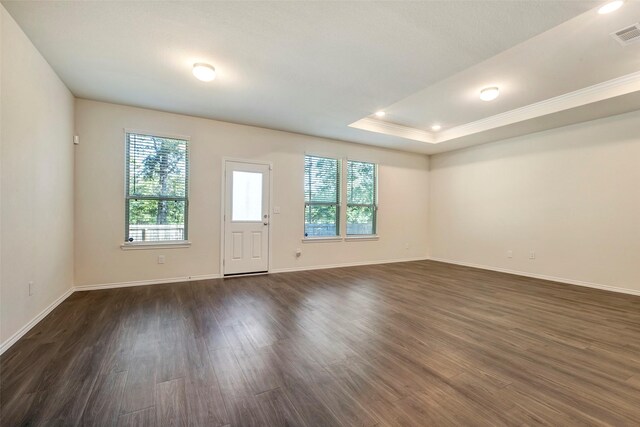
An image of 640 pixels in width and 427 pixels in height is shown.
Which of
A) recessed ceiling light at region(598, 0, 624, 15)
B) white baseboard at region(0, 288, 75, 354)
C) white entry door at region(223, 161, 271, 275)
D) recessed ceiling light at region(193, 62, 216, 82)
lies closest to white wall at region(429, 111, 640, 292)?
recessed ceiling light at region(598, 0, 624, 15)

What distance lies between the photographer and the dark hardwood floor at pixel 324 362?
1595 mm

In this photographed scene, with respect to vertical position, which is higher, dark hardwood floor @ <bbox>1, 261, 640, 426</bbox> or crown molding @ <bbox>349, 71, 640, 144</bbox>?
crown molding @ <bbox>349, 71, 640, 144</bbox>

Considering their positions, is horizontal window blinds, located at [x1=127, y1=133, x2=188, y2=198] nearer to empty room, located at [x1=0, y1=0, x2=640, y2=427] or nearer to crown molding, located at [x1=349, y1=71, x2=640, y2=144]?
empty room, located at [x1=0, y1=0, x2=640, y2=427]

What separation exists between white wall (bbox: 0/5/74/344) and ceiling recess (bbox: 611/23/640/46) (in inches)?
215

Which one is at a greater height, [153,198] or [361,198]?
[361,198]

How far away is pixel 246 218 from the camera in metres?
5.12

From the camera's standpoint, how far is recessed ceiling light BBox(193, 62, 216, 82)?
307 cm

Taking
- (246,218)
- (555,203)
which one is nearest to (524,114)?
(555,203)

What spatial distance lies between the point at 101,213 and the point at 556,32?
596 centimetres

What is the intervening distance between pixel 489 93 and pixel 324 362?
4.05 meters

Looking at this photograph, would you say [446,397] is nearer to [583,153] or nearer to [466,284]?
[466,284]

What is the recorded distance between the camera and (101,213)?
4.09 metres

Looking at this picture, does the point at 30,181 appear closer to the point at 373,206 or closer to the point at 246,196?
the point at 246,196

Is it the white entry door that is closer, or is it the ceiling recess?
the ceiling recess
